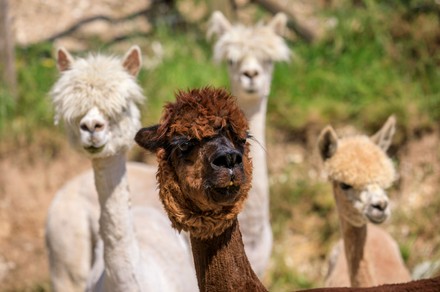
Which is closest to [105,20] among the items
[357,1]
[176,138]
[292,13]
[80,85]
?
[292,13]

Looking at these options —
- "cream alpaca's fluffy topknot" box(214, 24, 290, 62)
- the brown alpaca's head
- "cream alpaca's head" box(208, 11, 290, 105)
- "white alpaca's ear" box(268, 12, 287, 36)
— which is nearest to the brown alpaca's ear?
the brown alpaca's head

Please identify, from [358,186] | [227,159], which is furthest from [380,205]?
[227,159]

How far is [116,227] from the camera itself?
4.97 metres

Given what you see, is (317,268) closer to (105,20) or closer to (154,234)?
(154,234)

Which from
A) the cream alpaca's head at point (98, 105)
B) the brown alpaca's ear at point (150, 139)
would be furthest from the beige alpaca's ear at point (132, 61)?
the brown alpaca's ear at point (150, 139)

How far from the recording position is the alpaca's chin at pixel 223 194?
3.75 metres

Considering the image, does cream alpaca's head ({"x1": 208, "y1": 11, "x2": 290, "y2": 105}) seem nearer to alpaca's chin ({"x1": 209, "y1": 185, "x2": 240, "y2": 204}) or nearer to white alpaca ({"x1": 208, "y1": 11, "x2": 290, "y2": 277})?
white alpaca ({"x1": 208, "y1": 11, "x2": 290, "y2": 277})

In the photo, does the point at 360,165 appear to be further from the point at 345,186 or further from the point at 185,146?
the point at 185,146

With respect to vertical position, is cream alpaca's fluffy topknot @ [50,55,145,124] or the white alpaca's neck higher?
cream alpaca's fluffy topknot @ [50,55,145,124]

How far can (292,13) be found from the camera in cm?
1046

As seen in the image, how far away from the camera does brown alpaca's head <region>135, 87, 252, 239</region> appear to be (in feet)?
12.3

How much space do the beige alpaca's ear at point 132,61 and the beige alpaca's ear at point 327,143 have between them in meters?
1.19

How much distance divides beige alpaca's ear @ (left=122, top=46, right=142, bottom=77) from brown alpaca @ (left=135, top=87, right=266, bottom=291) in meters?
1.45

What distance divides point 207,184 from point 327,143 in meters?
2.11
